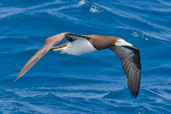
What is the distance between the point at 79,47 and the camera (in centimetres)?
1113

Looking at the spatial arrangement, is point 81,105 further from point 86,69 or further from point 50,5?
point 50,5

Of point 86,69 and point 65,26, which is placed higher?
point 65,26

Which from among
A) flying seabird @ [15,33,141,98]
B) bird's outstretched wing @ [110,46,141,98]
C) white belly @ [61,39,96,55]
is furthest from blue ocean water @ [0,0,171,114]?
white belly @ [61,39,96,55]

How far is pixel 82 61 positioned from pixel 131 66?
3.30 metres

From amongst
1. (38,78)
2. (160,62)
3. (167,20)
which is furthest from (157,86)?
(167,20)

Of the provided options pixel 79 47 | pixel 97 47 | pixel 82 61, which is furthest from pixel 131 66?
pixel 82 61

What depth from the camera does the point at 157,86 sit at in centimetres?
1470

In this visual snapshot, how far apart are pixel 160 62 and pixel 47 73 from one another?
164 inches

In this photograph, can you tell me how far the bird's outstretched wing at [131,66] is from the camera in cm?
1227

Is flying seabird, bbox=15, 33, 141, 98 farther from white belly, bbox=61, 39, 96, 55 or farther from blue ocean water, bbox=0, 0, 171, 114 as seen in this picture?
blue ocean water, bbox=0, 0, 171, 114

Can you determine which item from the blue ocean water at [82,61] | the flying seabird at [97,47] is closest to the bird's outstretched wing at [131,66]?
the flying seabird at [97,47]

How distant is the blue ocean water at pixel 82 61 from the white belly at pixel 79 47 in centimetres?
225

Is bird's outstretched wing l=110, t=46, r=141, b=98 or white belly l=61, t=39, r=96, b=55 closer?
white belly l=61, t=39, r=96, b=55

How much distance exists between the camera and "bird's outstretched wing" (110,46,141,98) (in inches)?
483
